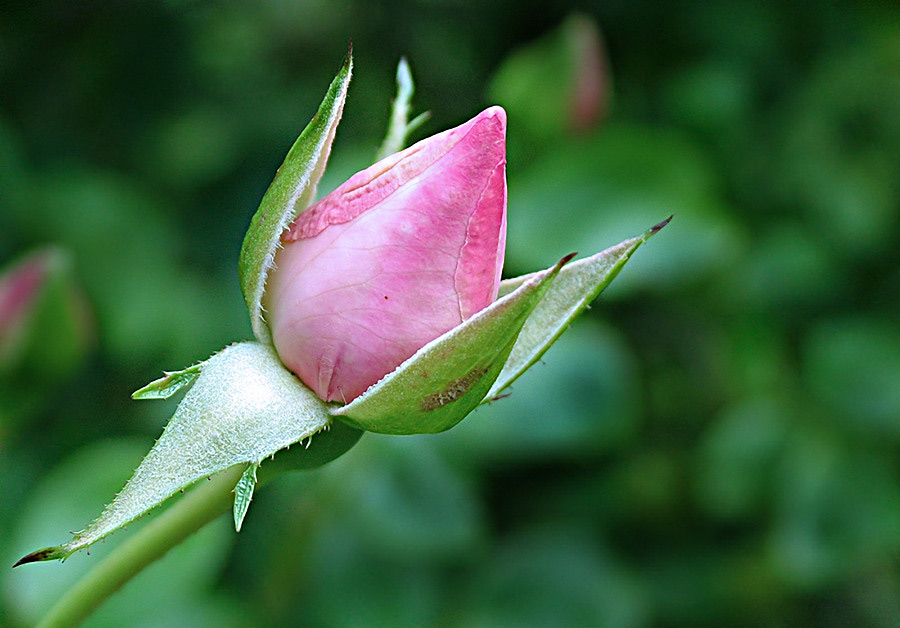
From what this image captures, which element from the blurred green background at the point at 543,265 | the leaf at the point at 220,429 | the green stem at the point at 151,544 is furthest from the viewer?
the blurred green background at the point at 543,265

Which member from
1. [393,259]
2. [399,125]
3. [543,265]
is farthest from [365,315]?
[543,265]

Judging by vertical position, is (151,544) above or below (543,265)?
above

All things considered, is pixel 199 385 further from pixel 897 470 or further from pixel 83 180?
pixel 897 470

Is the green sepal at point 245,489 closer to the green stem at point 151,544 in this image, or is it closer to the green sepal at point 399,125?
the green stem at point 151,544

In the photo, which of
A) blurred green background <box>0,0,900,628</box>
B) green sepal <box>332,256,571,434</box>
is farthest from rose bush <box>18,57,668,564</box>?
blurred green background <box>0,0,900,628</box>

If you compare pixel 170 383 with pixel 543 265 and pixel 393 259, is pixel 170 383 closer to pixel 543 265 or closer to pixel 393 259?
pixel 393 259

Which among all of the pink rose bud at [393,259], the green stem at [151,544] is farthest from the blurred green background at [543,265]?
the pink rose bud at [393,259]

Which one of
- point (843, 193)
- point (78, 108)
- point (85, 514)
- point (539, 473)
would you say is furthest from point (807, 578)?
point (78, 108)
